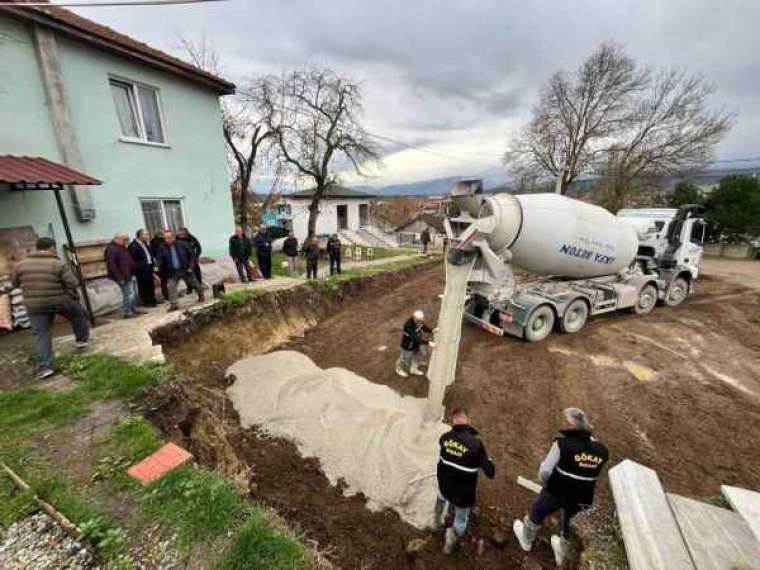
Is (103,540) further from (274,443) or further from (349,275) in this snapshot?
(349,275)

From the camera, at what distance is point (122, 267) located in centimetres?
668

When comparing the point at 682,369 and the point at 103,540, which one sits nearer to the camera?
the point at 103,540

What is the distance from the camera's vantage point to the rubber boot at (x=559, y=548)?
9.90ft

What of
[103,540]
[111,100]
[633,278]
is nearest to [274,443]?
[103,540]

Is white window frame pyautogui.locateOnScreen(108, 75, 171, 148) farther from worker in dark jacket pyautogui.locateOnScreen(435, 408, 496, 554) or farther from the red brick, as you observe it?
worker in dark jacket pyautogui.locateOnScreen(435, 408, 496, 554)

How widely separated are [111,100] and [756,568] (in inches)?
473

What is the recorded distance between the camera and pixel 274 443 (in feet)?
15.2

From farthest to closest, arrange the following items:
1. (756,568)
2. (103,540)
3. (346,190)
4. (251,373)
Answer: (346,190) < (251,373) < (103,540) < (756,568)

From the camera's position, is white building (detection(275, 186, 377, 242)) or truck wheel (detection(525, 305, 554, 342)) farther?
white building (detection(275, 186, 377, 242))

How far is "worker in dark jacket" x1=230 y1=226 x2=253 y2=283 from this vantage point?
9.34 meters

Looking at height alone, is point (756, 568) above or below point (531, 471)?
above

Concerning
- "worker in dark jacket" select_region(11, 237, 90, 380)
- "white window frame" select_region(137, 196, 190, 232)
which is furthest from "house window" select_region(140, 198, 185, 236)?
"worker in dark jacket" select_region(11, 237, 90, 380)

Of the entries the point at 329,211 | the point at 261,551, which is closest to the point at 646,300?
the point at 261,551

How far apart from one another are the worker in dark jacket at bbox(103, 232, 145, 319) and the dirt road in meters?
3.46
